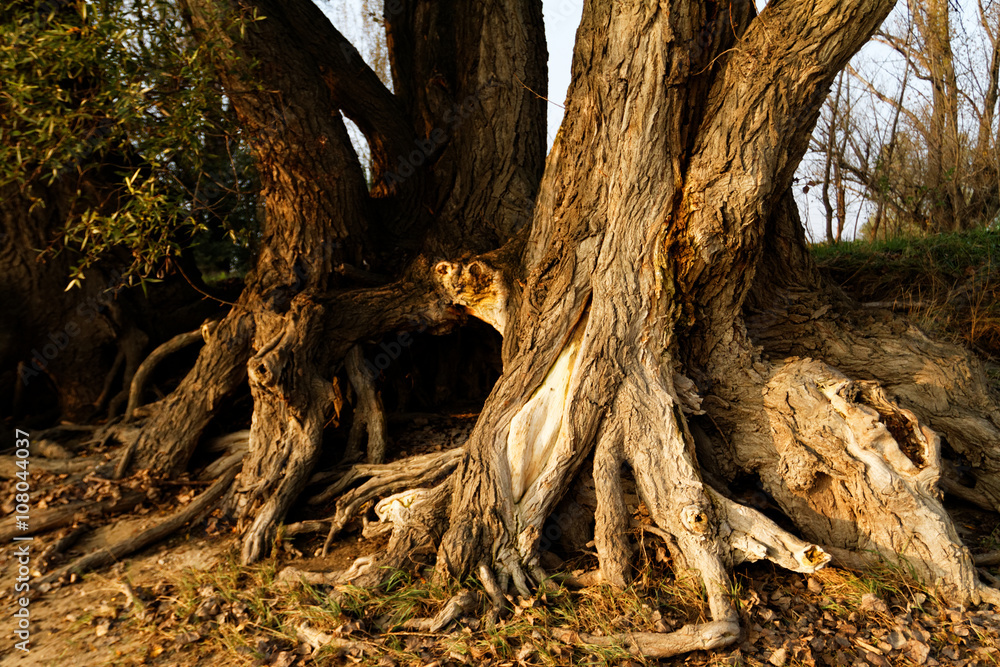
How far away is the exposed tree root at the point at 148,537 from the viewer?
448 centimetres

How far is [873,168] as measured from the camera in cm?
1088

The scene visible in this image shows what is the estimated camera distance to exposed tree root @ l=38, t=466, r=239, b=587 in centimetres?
448

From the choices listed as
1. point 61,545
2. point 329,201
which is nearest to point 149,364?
point 61,545

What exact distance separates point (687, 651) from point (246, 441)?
13.0 ft

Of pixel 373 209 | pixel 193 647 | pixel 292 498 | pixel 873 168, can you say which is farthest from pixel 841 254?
pixel 193 647

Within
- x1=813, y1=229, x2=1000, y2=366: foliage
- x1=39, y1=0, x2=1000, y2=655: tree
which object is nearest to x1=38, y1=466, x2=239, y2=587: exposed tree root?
x1=39, y1=0, x2=1000, y2=655: tree

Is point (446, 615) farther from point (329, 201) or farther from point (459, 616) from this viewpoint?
point (329, 201)

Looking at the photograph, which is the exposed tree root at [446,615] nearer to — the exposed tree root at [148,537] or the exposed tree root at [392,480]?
the exposed tree root at [392,480]

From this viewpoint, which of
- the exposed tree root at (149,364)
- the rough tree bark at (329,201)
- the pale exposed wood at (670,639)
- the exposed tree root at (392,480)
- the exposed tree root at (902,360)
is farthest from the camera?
the exposed tree root at (149,364)

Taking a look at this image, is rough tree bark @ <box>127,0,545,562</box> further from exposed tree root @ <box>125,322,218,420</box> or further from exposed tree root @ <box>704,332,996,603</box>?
exposed tree root @ <box>704,332,996,603</box>

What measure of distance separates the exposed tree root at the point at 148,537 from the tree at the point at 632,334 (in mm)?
289

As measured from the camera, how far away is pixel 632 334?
175 inches

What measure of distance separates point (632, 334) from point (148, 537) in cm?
364

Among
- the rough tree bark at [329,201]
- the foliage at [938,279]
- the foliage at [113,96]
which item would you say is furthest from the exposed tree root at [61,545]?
the foliage at [938,279]
